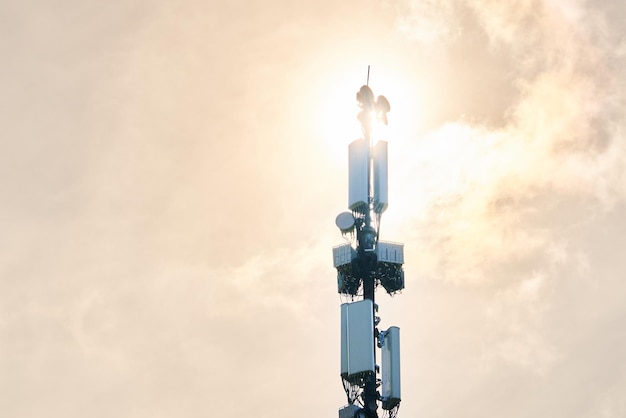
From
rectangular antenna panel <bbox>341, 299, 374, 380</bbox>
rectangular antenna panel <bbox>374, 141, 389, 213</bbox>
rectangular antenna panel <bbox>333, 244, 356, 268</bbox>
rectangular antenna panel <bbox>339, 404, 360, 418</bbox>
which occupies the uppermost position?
rectangular antenna panel <bbox>374, 141, 389, 213</bbox>

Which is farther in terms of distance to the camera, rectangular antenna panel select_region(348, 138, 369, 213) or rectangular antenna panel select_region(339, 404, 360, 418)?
rectangular antenna panel select_region(348, 138, 369, 213)

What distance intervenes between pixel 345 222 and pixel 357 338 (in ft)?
58.2

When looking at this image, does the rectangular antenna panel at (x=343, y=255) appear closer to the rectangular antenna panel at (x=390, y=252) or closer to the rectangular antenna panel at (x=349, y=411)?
the rectangular antenna panel at (x=390, y=252)

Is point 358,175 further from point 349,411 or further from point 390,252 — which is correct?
point 349,411

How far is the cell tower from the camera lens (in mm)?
Result: 183375

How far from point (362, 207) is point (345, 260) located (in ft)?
27.1

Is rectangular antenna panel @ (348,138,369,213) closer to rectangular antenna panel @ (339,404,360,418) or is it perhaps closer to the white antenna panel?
the white antenna panel

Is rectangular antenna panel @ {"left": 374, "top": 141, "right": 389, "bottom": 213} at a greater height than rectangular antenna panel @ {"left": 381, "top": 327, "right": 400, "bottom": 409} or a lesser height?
greater

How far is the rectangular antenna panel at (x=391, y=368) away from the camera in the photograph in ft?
600

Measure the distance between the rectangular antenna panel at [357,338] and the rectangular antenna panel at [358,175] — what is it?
15.0 m

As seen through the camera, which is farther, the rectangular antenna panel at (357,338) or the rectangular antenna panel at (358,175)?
the rectangular antenna panel at (358,175)

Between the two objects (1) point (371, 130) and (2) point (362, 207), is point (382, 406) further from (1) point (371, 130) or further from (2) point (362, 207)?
(1) point (371, 130)

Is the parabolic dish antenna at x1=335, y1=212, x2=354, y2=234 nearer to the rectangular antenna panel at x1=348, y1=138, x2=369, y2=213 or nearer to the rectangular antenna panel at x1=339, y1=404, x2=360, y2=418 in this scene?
the rectangular antenna panel at x1=348, y1=138, x2=369, y2=213

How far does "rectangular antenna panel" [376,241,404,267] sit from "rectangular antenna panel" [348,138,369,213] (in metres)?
6.20
